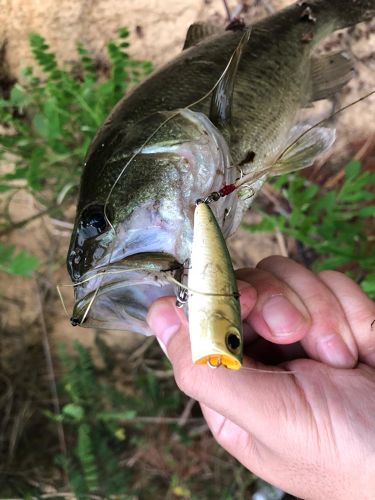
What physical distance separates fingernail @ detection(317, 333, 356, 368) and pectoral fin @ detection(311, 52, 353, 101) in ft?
3.21

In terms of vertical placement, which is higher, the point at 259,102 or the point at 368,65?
the point at 259,102

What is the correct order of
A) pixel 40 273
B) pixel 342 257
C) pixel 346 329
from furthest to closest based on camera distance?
pixel 40 273 < pixel 342 257 < pixel 346 329

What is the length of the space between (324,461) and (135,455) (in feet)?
6.91

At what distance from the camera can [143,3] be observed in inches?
92.9

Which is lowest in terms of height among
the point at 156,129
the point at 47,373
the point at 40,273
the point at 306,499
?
the point at 47,373

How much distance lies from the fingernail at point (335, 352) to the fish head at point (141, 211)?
1.35 ft

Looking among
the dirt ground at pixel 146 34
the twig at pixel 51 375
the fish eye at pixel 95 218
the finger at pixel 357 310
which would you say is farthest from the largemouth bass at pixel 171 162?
the twig at pixel 51 375

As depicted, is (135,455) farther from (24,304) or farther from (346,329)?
(346,329)

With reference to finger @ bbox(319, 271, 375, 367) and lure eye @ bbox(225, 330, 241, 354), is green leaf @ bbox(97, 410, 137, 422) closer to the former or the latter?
finger @ bbox(319, 271, 375, 367)

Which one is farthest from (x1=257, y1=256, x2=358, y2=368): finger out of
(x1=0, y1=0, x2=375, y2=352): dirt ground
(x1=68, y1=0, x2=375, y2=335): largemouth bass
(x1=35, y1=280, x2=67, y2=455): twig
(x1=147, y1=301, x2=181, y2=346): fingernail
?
(x1=35, y1=280, x2=67, y2=455): twig

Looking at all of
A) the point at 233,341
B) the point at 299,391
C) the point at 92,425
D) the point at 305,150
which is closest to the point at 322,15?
the point at 305,150

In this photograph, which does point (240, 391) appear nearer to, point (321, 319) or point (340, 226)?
point (321, 319)

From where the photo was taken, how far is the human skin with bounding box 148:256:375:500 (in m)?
0.95

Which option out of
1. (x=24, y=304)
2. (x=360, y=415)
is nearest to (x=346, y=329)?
(x=360, y=415)
